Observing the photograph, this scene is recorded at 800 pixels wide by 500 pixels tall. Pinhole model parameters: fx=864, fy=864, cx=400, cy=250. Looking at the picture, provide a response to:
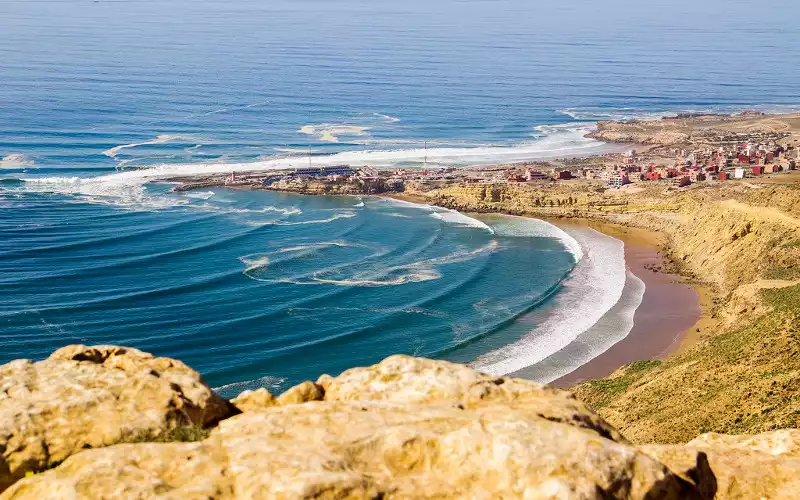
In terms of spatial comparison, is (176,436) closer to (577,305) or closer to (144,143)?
(577,305)

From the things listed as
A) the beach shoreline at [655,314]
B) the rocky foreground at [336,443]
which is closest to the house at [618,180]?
the beach shoreline at [655,314]

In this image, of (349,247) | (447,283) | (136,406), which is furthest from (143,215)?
(136,406)

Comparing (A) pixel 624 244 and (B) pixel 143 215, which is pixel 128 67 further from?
(A) pixel 624 244

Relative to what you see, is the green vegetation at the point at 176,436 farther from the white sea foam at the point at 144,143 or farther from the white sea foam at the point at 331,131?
the white sea foam at the point at 331,131

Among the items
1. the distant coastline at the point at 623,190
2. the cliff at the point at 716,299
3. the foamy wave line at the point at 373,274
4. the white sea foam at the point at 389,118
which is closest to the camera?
the cliff at the point at 716,299

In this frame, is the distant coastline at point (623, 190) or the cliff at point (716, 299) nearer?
the cliff at point (716, 299)

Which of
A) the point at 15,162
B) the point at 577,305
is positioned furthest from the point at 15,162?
the point at 577,305
